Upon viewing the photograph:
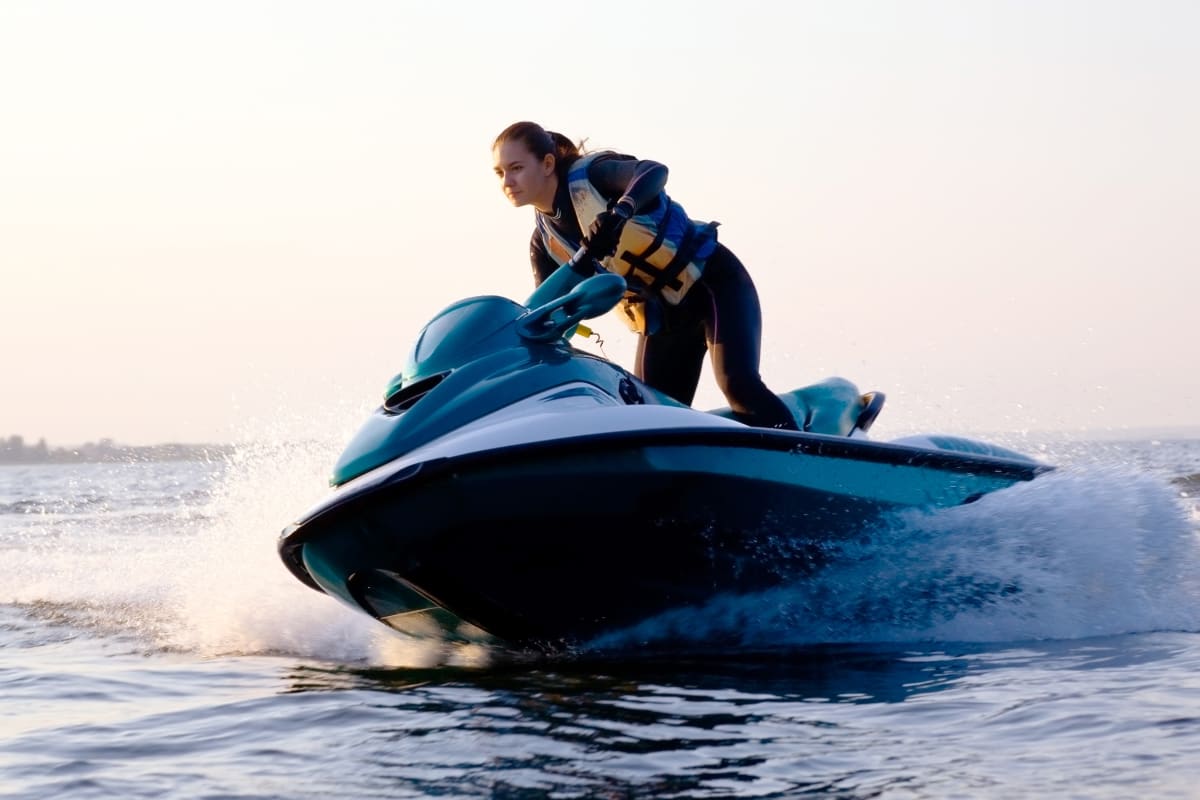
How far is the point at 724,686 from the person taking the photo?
3748 mm

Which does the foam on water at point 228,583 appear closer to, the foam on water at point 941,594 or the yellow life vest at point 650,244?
the foam on water at point 941,594

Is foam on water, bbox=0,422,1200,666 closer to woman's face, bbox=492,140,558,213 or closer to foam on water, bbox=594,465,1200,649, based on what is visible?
foam on water, bbox=594,465,1200,649

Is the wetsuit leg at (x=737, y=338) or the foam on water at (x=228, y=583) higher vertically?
the wetsuit leg at (x=737, y=338)

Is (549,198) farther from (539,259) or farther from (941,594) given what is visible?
(941,594)

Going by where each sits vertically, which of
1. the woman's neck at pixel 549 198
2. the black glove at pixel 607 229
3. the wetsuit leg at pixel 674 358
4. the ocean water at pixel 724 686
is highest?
the woman's neck at pixel 549 198

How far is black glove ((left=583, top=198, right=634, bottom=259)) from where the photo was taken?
449 centimetres

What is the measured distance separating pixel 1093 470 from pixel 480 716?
2.66 metres

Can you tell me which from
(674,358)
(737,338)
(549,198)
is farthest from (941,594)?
(549,198)

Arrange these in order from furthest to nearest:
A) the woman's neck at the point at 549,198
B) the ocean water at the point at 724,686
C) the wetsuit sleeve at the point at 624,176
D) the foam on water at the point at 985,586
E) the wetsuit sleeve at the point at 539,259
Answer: the wetsuit sleeve at the point at 539,259
the woman's neck at the point at 549,198
the wetsuit sleeve at the point at 624,176
the foam on water at the point at 985,586
the ocean water at the point at 724,686

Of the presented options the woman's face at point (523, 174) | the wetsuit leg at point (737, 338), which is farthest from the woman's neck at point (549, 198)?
the wetsuit leg at point (737, 338)

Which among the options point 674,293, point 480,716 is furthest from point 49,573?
point 480,716

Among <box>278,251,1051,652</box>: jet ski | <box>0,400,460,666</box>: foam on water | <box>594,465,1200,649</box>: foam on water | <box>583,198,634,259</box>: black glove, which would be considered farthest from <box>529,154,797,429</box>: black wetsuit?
<box>0,400,460,666</box>: foam on water

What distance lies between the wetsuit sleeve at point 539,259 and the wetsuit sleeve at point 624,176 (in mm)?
503

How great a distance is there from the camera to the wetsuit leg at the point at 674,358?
17.1ft
